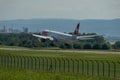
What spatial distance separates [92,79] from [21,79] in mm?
4912

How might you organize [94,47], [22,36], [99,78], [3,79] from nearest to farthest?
1. [3,79]
2. [99,78]
3. [94,47]
4. [22,36]

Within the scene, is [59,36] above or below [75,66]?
below

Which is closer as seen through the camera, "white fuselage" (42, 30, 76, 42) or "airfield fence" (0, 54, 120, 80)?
"airfield fence" (0, 54, 120, 80)

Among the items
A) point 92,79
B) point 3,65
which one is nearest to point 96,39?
point 3,65

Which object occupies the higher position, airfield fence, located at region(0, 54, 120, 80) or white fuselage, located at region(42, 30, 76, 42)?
airfield fence, located at region(0, 54, 120, 80)

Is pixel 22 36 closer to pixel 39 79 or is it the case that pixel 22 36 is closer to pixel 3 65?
pixel 3 65

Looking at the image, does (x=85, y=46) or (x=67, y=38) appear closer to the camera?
(x=85, y=46)

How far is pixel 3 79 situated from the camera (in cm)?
2975

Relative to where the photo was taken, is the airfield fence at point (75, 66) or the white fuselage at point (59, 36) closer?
the airfield fence at point (75, 66)

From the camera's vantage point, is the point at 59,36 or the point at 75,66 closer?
the point at 75,66

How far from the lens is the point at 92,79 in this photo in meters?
31.0

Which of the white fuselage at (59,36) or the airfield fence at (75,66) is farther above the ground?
the airfield fence at (75,66)

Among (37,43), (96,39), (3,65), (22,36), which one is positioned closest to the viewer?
(3,65)

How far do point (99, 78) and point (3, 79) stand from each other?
22.6ft
